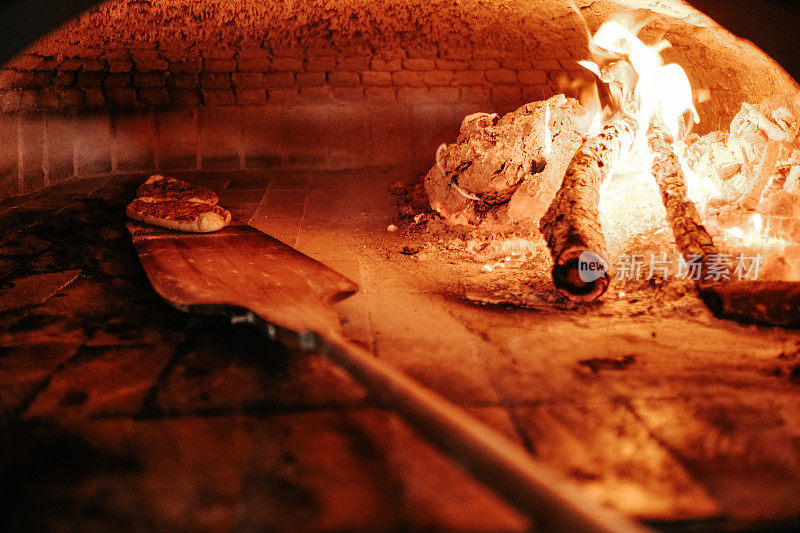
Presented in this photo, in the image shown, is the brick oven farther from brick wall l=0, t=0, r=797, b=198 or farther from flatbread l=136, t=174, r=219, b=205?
flatbread l=136, t=174, r=219, b=205

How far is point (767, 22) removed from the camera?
315 cm

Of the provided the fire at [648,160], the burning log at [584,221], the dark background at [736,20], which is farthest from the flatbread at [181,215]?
the fire at [648,160]

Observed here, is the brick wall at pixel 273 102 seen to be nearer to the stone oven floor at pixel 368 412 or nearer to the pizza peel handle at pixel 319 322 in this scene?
the pizza peel handle at pixel 319 322

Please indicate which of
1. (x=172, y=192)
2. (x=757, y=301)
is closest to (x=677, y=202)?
(x=757, y=301)

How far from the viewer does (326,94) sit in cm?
577

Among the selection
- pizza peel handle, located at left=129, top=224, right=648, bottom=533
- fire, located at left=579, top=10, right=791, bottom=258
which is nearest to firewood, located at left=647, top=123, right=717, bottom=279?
fire, located at left=579, top=10, right=791, bottom=258

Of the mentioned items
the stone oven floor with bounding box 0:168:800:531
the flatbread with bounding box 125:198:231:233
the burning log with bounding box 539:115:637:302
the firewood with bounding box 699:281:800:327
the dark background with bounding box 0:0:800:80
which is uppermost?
the dark background with bounding box 0:0:800:80

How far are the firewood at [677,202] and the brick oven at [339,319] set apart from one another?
0.91 ft

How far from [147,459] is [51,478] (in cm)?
25

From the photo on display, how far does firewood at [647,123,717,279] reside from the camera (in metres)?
2.82

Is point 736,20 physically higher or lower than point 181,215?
higher

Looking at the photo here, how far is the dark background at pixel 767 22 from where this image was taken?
3111 mm

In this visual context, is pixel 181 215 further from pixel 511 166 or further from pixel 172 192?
pixel 511 166

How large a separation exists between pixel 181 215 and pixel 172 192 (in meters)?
0.70
